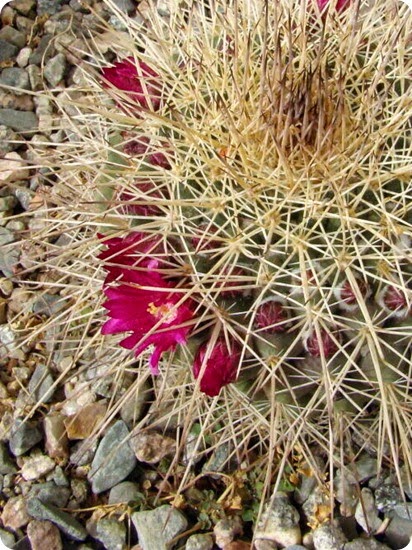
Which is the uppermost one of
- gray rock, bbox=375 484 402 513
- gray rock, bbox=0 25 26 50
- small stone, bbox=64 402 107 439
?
gray rock, bbox=0 25 26 50

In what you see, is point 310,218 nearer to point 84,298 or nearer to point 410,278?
point 410,278

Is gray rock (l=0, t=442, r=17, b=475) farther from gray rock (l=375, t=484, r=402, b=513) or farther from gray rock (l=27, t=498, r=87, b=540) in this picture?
gray rock (l=375, t=484, r=402, b=513)

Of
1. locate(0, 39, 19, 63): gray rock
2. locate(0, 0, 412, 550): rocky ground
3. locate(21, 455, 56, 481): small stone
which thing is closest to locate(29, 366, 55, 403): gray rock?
locate(0, 0, 412, 550): rocky ground

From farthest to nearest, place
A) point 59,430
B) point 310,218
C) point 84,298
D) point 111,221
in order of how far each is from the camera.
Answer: point 59,430 → point 84,298 → point 111,221 → point 310,218

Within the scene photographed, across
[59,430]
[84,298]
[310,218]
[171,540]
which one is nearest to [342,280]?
[310,218]

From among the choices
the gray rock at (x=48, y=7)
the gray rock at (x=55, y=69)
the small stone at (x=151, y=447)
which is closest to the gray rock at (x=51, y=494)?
the small stone at (x=151, y=447)
